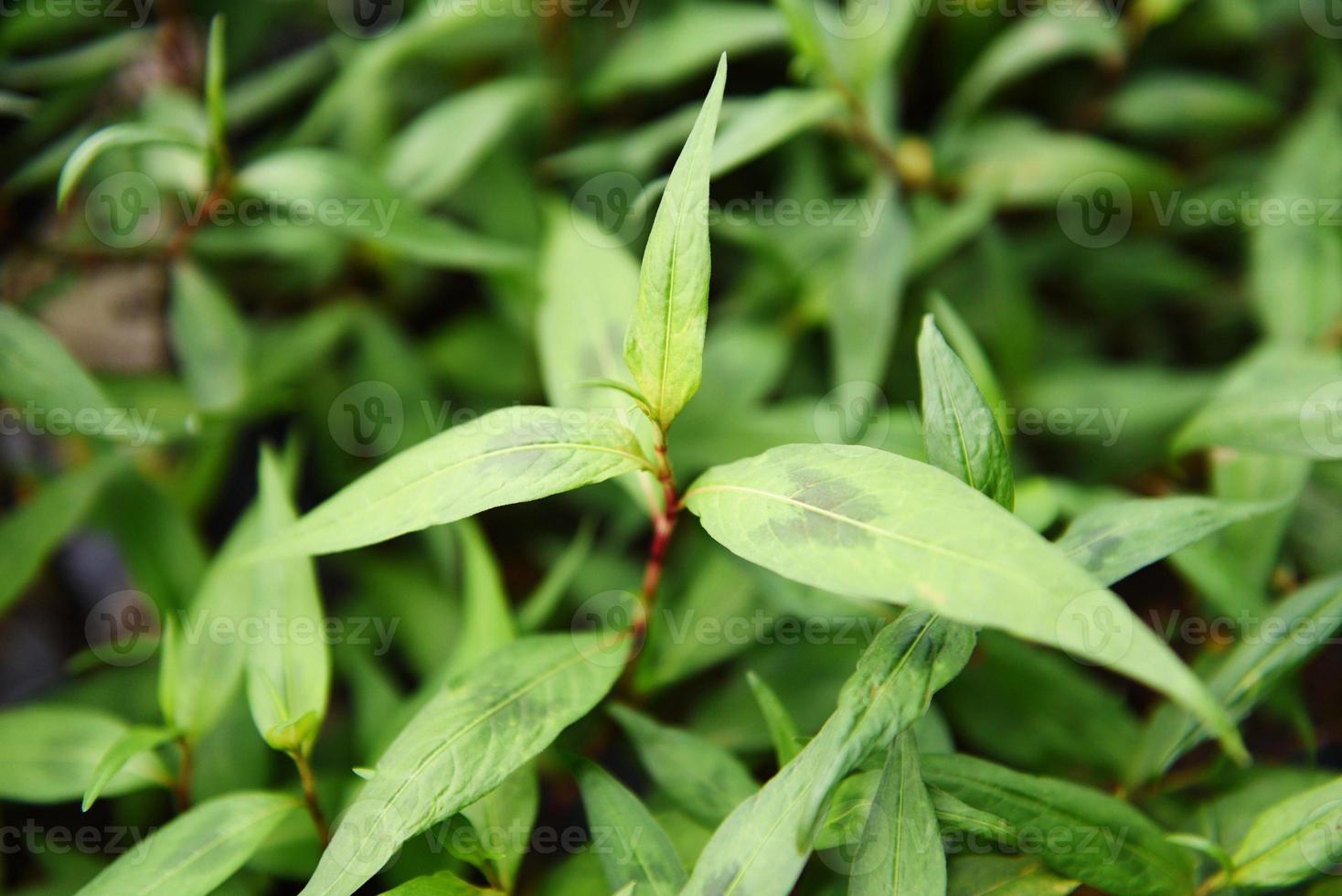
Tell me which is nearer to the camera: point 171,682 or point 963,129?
point 171,682

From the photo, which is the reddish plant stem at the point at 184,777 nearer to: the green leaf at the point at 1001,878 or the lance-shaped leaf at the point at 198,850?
the lance-shaped leaf at the point at 198,850

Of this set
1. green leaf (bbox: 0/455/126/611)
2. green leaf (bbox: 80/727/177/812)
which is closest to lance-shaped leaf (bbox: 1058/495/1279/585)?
green leaf (bbox: 80/727/177/812)

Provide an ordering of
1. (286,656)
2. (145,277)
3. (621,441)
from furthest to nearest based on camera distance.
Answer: (145,277) < (286,656) < (621,441)

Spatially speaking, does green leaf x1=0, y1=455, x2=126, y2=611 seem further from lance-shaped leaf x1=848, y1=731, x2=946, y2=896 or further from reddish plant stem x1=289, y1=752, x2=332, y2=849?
lance-shaped leaf x1=848, y1=731, x2=946, y2=896

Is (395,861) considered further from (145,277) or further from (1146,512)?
(145,277)

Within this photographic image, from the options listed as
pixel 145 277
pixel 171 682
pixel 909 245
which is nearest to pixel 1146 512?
pixel 909 245

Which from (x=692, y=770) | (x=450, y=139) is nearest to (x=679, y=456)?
(x=692, y=770)
